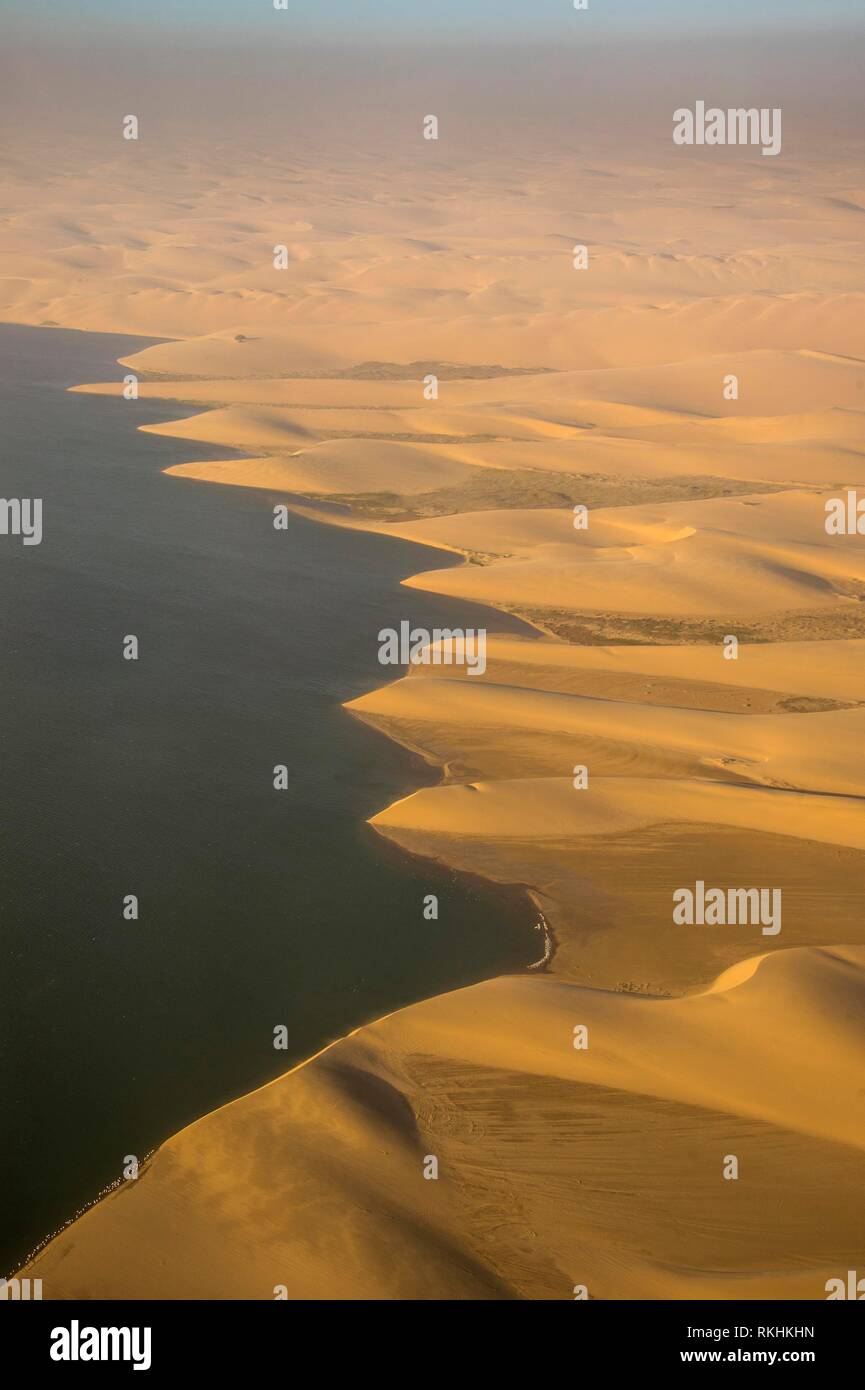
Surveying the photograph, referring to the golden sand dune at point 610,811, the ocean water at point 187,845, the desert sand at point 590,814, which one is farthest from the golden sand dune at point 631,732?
the ocean water at point 187,845

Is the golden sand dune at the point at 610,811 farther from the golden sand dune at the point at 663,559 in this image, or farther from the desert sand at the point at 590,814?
the golden sand dune at the point at 663,559

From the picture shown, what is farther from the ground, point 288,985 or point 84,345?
point 84,345

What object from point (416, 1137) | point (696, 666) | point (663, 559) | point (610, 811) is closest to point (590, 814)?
point (610, 811)

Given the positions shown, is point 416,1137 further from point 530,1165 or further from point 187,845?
point 187,845

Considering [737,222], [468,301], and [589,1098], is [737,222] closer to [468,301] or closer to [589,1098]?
[468,301]

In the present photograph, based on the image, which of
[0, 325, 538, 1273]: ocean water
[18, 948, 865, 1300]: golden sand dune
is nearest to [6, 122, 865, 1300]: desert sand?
[18, 948, 865, 1300]: golden sand dune

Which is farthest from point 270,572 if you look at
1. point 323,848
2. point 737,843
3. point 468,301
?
point 468,301

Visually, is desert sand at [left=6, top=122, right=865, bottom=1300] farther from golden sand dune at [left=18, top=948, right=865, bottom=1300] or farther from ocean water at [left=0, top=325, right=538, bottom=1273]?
ocean water at [left=0, top=325, right=538, bottom=1273]
